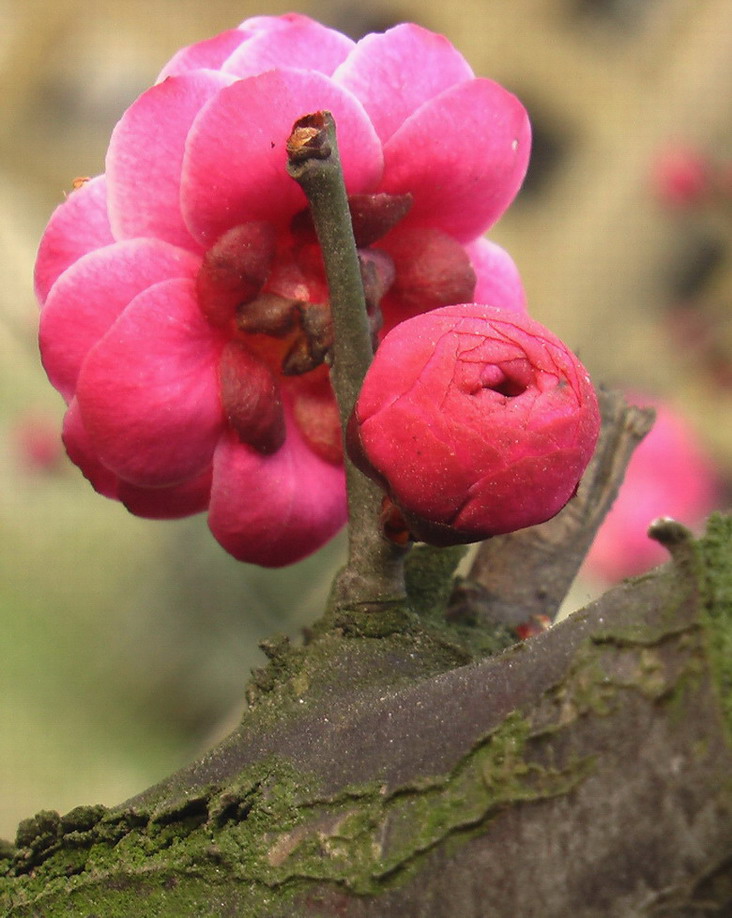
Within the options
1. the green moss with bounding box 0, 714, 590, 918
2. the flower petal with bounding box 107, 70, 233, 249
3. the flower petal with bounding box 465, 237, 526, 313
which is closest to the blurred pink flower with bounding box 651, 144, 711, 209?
the flower petal with bounding box 465, 237, 526, 313

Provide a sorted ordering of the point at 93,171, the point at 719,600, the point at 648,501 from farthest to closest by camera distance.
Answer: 1. the point at 93,171
2. the point at 648,501
3. the point at 719,600

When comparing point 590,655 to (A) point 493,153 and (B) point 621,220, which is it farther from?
(B) point 621,220

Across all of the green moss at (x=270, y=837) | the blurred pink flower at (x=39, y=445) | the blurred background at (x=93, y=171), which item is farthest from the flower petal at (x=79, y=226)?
the blurred pink flower at (x=39, y=445)

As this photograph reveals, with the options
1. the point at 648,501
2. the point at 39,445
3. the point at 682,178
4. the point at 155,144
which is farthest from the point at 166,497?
the point at 682,178

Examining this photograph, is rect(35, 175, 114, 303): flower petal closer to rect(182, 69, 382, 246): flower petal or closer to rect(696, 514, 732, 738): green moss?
rect(182, 69, 382, 246): flower petal

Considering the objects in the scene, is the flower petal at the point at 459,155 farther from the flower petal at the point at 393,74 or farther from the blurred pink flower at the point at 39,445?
the blurred pink flower at the point at 39,445

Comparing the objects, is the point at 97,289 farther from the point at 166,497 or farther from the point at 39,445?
the point at 39,445
